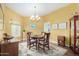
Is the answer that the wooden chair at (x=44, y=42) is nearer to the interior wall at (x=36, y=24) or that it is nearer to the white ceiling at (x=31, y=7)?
the interior wall at (x=36, y=24)

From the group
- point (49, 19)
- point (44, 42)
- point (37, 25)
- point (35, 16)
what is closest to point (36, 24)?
point (37, 25)

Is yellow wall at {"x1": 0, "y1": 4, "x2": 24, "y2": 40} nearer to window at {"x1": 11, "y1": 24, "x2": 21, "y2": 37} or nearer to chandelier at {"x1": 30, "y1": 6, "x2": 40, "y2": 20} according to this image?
window at {"x1": 11, "y1": 24, "x2": 21, "y2": 37}

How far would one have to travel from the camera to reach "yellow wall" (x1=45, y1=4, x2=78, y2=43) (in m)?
1.73

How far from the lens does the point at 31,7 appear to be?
1751 mm

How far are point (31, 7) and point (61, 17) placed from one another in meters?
0.54

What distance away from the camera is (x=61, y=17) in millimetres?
1780

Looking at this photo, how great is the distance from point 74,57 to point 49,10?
890mm

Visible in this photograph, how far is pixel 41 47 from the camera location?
182 cm

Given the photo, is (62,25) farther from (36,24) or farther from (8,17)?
(8,17)

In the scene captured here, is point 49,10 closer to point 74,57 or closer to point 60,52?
point 60,52

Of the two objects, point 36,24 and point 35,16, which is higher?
point 35,16

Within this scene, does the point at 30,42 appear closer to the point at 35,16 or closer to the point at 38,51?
the point at 38,51

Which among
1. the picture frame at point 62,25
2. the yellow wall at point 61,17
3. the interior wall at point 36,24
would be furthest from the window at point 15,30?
the picture frame at point 62,25

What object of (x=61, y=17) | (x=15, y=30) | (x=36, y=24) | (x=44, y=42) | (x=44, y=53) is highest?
(x=61, y=17)
